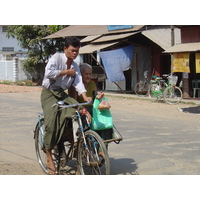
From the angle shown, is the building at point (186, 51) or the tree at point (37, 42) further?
the tree at point (37, 42)

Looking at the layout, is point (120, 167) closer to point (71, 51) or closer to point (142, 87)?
point (71, 51)

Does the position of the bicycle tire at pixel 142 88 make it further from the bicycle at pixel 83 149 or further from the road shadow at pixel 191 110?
the bicycle at pixel 83 149

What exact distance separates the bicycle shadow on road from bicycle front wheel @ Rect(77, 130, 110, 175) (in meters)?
0.68

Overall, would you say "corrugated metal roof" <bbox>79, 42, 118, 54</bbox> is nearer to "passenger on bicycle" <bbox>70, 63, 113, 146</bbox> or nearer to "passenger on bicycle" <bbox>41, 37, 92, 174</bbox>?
"passenger on bicycle" <bbox>70, 63, 113, 146</bbox>

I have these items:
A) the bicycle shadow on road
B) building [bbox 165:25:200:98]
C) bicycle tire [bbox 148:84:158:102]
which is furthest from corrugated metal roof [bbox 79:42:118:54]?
the bicycle shadow on road

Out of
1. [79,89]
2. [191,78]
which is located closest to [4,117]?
[79,89]

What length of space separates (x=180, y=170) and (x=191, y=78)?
1288cm

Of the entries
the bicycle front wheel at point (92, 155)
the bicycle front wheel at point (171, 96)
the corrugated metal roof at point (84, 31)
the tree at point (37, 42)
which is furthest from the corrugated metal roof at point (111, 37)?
the bicycle front wheel at point (92, 155)

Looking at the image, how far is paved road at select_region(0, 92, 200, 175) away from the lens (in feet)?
18.8

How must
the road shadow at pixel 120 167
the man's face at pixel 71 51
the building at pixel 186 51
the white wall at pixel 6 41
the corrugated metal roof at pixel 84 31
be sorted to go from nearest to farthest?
1. the man's face at pixel 71 51
2. the road shadow at pixel 120 167
3. the building at pixel 186 51
4. the corrugated metal roof at pixel 84 31
5. the white wall at pixel 6 41

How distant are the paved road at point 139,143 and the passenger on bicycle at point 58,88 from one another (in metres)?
0.84

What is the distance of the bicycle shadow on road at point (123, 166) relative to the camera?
5.47 metres

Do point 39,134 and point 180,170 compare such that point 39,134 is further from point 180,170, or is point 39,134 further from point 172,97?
point 172,97

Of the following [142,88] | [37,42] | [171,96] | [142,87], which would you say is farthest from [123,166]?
[37,42]
